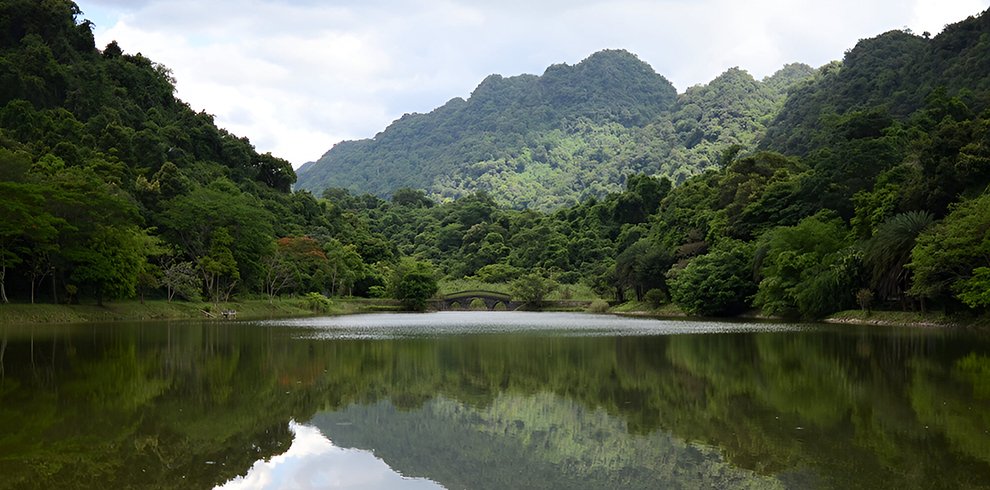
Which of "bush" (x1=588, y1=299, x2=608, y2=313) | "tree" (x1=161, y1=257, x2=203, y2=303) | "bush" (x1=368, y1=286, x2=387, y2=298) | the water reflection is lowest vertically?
"bush" (x1=588, y1=299, x2=608, y2=313)

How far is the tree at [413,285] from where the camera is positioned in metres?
82.4

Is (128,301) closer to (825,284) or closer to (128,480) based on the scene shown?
(825,284)

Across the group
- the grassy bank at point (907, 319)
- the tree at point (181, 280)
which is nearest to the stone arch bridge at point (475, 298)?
the tree at point (181, 280)

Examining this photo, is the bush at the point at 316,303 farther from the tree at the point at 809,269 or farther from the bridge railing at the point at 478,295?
the tree at the point at 809,269

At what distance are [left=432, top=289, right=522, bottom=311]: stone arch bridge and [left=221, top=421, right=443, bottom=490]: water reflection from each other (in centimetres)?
8657

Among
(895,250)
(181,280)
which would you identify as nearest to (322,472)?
(895,250)

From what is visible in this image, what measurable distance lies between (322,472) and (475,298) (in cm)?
9256

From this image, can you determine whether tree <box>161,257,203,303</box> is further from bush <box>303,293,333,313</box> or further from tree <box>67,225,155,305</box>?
bush <box>303,293,333,313</box>

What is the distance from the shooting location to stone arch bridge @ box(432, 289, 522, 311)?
323 ft

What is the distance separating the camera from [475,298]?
333 feet

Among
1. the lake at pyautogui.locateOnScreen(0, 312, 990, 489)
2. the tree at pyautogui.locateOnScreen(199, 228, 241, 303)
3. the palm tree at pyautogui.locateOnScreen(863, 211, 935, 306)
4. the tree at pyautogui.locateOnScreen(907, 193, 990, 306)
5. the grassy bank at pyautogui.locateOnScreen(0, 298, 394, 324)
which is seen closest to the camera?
the lake at pyautogui.locateOnScreen(0, 312, 990, 489)

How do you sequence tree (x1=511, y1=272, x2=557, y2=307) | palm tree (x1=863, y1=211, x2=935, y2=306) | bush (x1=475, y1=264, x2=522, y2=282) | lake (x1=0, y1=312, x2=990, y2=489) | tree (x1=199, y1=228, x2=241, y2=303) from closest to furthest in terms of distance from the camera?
lake (x1=0, y1=312, x2=990, y2=489) < palm tree (x1=863, y1=211, x2=935, y2=306) < tree (x1=199, y1=228, x2=241, y2=303) < tree (x1=511, y1=272, x2=557, y2=307) < bush (x1=475, y1=264, x2=522, y2=282)

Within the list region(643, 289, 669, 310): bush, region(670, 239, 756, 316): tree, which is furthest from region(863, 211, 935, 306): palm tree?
region(643, 289, 669, 310): bush

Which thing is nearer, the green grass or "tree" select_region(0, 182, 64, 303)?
"tree" select_region(0, 182, 64, 303)
